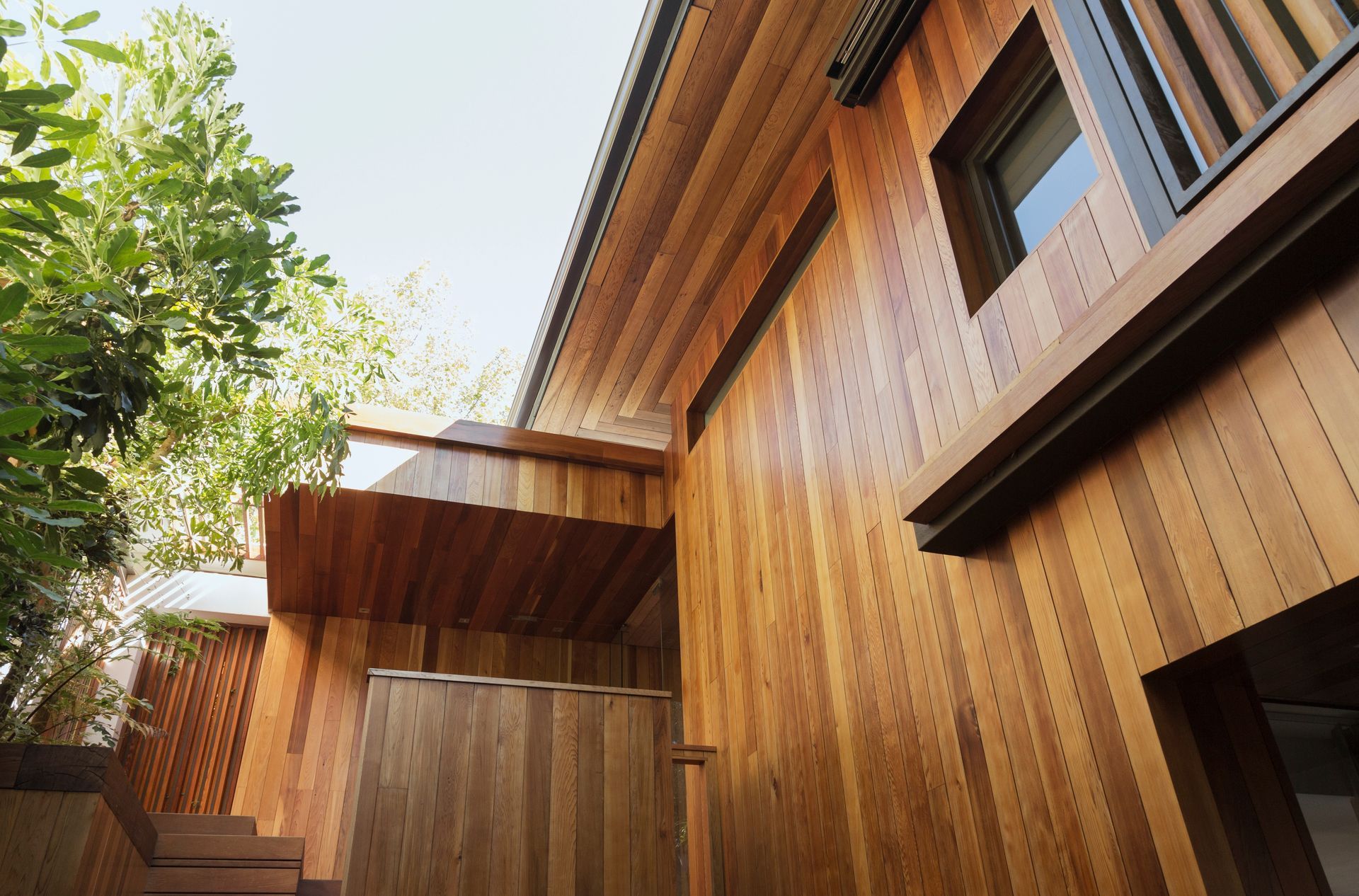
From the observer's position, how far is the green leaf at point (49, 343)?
1.33 m

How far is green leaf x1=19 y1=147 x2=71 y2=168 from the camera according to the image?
51.9 inches

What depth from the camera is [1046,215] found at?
8.42ft

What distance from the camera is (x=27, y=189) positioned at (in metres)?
1.33

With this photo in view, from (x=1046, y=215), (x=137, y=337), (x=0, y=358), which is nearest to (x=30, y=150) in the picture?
(x=137, y=337)

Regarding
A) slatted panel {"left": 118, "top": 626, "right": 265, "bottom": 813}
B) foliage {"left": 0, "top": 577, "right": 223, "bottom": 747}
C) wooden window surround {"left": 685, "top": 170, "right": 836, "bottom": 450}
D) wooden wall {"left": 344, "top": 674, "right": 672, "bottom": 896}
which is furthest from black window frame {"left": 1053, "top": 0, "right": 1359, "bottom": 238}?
slatted panel {"left": 118, "top": 626, "right": 265, "bottom": 813}

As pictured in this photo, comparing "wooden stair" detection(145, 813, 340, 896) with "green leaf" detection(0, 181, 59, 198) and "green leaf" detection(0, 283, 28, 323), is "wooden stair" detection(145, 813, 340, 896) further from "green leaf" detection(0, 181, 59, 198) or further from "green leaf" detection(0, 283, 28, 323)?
"green leaf" detection(0, 181, 59, 198)

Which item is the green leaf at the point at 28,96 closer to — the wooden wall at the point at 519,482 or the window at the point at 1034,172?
the window at the point at 1034,172

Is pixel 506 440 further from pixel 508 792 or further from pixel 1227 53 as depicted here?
pixel 1227 53

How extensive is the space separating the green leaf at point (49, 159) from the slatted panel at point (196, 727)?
5820 millimetres

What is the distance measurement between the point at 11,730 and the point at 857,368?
10.7ft

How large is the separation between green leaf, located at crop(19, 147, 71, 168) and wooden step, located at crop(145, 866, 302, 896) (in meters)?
3.62

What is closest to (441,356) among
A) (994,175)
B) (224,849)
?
(224,849)

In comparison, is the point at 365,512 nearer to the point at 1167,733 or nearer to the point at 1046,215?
the point at 1046,215

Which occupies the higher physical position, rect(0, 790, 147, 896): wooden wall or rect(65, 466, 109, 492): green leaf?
rect(65, 466, 109, 492): green leaf
